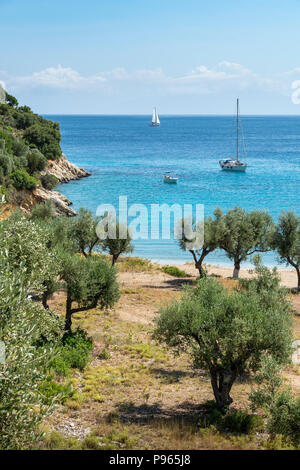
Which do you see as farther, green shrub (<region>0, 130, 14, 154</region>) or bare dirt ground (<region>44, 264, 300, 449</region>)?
green shrub (<region>0, 130, 14, 154</region>)

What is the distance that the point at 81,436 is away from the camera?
15562 millimetres

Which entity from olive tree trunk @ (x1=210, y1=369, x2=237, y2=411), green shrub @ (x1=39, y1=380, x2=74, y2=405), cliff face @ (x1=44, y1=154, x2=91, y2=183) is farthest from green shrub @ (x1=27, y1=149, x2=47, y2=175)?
olive tree trunk @ (x1=210, y1=369, x2=237, y2=411)

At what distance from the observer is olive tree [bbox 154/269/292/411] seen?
53.1ft

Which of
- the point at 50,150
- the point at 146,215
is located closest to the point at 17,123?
the point at 50,150

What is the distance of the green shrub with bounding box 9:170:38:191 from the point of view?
58219mm

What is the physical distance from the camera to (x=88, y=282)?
23797 millimetres

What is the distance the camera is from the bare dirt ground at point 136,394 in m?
15.4

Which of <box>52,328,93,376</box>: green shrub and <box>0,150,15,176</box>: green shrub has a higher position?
<box>0,150,15,176</box>: green shrub

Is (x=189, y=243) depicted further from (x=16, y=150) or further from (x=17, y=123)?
(x=17, y=123)

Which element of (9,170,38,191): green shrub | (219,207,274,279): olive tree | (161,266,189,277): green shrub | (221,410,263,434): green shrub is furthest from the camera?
(9,170,38,191): green shrub

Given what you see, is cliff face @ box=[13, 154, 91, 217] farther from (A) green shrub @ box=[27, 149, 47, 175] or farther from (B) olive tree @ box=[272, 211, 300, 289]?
(B) olive tree @ box=[272, 211, 300, 289]

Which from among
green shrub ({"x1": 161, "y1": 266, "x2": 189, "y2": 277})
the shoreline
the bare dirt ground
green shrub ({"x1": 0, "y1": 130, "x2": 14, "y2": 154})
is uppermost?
green shrub ({"x1": 0, "y1": 130, "x2": 14, "y2": 154})

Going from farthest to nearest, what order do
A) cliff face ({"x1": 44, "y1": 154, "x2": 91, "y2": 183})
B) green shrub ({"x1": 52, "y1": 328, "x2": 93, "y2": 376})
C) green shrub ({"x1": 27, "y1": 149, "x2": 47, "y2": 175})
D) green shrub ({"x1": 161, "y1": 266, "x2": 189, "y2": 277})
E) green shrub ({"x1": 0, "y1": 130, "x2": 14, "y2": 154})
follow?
cliff face ({"x1": 44, "y1": 154, "x2": 91, "y2": 183}), green shrub ({"x1": 27, "y1": 149, "x2": 47, "y2": 175}), green shrub ({"x1": 0, "y1": 130, "x2": 14, "y2": 154}), green shrub ({"x1": 161, "y1": 266, "x2": 189, "y2": 277}), green shrub ({"x1": 52, "y1": 328, "x2": 93, "y2": 376})

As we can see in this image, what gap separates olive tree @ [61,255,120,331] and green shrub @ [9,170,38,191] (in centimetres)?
3662
